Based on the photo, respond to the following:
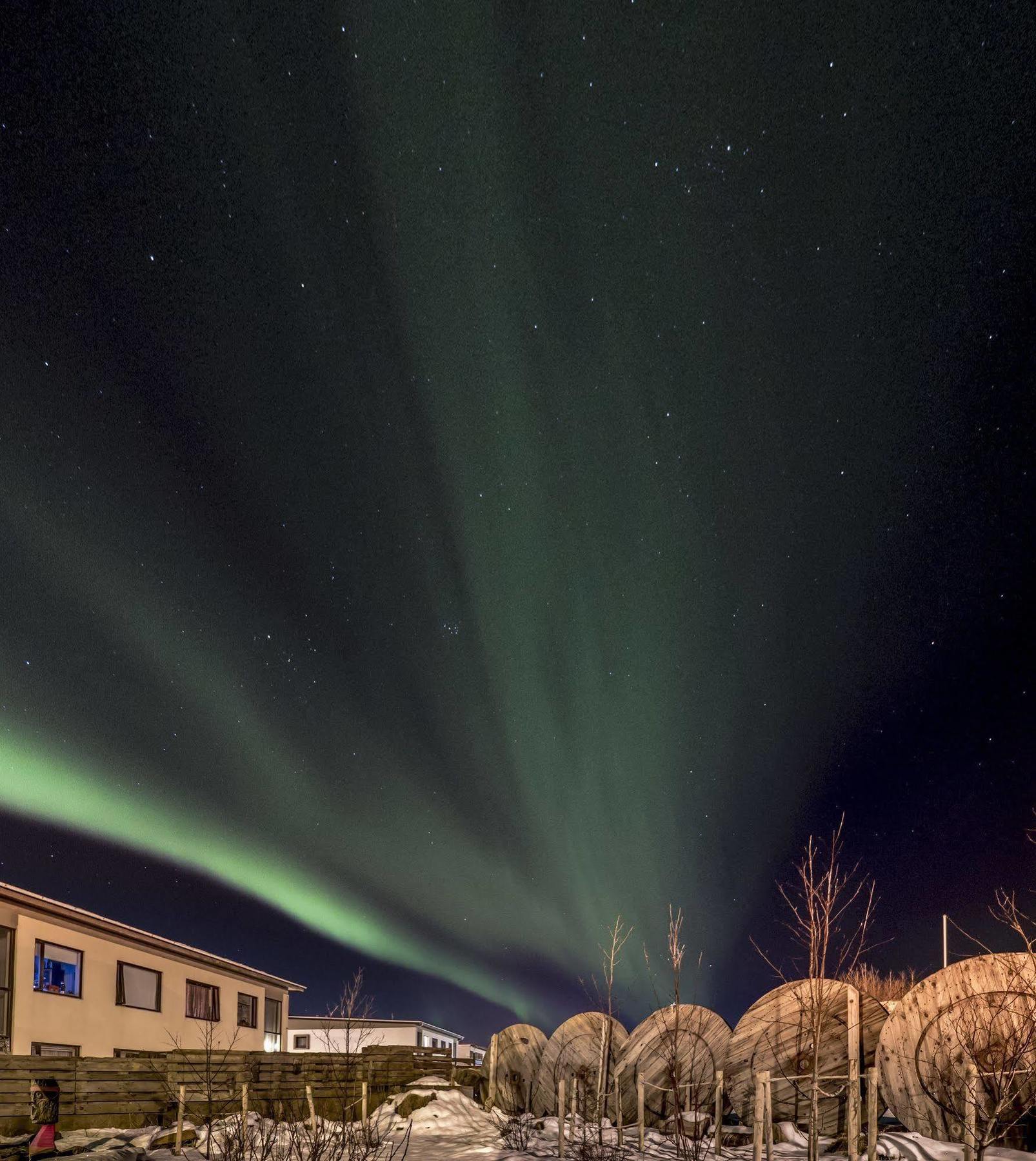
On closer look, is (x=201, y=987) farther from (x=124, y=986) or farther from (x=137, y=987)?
(x=124, y=986)

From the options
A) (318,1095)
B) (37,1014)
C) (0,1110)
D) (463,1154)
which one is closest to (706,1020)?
(463,1154)

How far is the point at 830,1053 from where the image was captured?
1769 cm

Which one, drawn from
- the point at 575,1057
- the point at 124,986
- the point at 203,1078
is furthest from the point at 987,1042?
the point at 124,986

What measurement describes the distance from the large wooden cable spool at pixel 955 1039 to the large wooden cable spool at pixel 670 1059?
4887mm

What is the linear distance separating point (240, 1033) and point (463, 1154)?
23735 millimetres

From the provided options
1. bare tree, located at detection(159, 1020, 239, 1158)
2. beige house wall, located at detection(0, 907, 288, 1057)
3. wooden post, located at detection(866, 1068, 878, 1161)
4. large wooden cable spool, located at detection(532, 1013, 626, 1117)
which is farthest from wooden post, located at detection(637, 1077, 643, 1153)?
beige house wall, located at detection(0, 907, 288, 1057)

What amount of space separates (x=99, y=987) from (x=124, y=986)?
68.6 inches

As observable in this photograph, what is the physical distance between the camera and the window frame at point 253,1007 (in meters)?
39.3

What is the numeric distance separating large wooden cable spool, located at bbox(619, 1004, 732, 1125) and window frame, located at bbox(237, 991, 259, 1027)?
2209 centimetres

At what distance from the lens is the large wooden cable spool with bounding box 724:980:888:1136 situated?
17.4m

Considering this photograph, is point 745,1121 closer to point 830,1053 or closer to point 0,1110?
point 830,1053

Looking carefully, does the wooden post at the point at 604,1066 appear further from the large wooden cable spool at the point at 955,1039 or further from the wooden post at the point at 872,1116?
the wooden post at the point at 872,1116

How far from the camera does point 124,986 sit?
1181 inches

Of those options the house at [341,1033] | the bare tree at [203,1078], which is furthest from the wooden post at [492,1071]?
the house at [341,1033]
